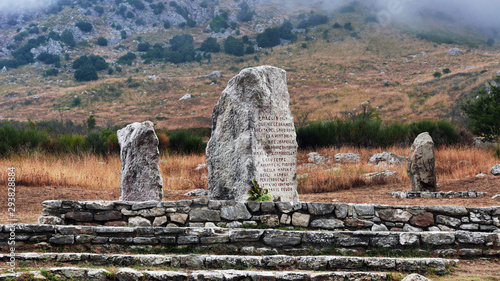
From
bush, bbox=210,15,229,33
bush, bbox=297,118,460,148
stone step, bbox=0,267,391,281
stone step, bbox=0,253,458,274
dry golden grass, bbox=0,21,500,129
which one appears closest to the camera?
stone step, bbox=0,267,391,281

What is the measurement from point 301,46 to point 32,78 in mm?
42241

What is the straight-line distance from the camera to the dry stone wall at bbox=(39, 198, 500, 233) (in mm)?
6539

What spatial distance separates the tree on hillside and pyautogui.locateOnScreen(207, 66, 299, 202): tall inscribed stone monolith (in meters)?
12.9

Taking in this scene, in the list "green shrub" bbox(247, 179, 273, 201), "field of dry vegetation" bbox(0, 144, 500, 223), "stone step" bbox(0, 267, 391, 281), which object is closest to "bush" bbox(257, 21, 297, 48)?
"field of dry vegetation" bbox(0, 144, 500, 223)

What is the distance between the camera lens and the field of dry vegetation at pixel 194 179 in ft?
38.6

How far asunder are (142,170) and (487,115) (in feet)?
52.1

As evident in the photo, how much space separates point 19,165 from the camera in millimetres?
13875

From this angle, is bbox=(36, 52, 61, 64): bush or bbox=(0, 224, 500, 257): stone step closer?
bbox=(0, 224, 500, 257): stone step

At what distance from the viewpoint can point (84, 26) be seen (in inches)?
3344

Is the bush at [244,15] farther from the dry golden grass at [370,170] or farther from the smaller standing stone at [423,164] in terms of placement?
the smaller standing stone at [423,164]

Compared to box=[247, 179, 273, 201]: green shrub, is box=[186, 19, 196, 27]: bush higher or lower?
higher

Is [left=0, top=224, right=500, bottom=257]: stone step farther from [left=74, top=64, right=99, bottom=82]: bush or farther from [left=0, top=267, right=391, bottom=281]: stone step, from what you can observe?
[left=74, top=64, right=99, bottom=82]: bush

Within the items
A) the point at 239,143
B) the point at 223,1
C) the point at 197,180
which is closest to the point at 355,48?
the point at 223,1

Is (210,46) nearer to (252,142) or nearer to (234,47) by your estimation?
(234,47)
